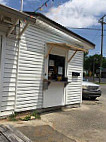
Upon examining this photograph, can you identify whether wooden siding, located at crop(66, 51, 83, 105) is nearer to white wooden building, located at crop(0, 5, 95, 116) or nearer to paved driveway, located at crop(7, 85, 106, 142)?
white wooden building, located at crop(0, 5, 95, 116)

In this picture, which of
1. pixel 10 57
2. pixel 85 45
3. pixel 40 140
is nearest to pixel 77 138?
pixel 40 140

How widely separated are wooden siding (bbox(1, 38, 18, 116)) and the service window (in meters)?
1.75

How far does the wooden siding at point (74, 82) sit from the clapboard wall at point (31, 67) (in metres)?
1.63

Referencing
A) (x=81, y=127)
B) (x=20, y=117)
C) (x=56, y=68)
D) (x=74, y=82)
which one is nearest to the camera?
(x=81, y=127)

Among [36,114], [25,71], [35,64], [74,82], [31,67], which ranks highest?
[35,64]

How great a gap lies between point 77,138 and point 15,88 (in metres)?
2.37

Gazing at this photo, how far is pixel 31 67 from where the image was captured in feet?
19.2

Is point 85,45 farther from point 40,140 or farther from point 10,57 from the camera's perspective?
point 40,140

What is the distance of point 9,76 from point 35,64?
3.86 ft

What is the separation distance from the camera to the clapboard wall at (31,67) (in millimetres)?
5500

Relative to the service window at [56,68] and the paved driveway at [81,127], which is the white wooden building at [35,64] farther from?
the paved driveway at [81,127]

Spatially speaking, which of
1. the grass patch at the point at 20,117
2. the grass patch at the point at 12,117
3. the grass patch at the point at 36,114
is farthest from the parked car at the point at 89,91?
the grass patch at the point at 12,117

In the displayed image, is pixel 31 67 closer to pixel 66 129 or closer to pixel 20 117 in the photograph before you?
pixel 20 117

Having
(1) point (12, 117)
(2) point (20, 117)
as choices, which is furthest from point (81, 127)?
(1) point (12, 117)
